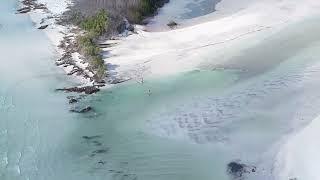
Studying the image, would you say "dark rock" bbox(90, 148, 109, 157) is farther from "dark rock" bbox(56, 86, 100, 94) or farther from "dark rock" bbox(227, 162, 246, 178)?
"dark rock" bbox(56, 86, 100, 94)

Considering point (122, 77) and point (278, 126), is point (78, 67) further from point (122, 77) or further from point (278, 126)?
point (278, 126)

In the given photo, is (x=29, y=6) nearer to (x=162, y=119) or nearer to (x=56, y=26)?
(x=56, y=26)

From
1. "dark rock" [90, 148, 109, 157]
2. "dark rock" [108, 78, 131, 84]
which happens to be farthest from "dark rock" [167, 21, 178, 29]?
"dark rock" [90, 148, 109, 157]

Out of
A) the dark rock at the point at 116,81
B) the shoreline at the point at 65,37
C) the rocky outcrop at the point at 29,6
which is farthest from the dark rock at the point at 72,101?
the rocky outcrop at the point at 29,6

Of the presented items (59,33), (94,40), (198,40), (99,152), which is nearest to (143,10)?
(94,40)

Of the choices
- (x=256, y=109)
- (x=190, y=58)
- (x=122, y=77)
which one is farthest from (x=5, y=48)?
(x=256, y=109)

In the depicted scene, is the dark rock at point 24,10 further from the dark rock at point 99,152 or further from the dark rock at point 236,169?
the dark rock at point 236,169
